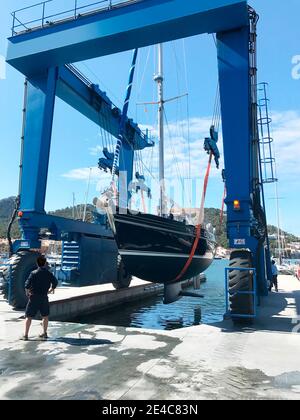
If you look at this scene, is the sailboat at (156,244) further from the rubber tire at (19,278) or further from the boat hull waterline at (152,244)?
the rubber tire at (19,278)

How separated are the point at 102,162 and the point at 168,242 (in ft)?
17.9

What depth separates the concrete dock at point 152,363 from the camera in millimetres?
3938

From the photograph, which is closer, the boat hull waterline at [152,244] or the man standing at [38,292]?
the man standing at [38,292]

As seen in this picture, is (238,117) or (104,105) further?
(104,105)

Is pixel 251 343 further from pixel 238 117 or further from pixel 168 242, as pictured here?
pixel 238 117

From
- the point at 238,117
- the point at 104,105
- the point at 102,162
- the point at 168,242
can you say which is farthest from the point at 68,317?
the point at 104,105

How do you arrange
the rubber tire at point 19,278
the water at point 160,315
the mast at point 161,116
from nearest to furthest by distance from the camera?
the rubber tire at point 19,278 → the water at point 160,315 → the mast at point 161,116

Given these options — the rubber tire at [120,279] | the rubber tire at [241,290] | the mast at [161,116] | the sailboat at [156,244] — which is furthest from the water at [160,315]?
the mast at [161,116]

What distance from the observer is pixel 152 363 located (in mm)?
4973

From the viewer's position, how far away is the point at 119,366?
15.8ft

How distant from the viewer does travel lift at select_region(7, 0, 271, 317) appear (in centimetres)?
841

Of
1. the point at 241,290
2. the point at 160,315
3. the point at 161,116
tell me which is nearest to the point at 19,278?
the point at 241,290

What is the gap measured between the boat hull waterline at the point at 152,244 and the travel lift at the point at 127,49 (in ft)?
6.27

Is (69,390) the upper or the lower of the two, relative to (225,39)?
lower
